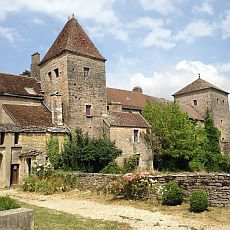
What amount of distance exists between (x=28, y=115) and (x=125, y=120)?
342 inches

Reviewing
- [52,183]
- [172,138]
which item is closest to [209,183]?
[52,183]

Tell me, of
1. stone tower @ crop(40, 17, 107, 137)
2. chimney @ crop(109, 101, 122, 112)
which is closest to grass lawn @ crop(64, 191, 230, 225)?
stone tower @ crop(40, 17, 107, 137)

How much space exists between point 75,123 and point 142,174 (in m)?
13.5

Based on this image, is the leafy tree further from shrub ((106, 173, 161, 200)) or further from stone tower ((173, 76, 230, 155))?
stone tower ((173, 76, 230, 155))

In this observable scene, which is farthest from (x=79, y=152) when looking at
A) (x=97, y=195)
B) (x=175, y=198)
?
(x=175, y=198)

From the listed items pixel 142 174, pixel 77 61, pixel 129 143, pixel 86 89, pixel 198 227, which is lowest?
pixel 198 227

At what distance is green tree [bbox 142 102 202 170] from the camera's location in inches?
1184

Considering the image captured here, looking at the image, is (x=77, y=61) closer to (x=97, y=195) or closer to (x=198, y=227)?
(x=97, y=195)

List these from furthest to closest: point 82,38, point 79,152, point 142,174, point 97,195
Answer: point 82,38, point 79,152, point 97,195, point 142,174

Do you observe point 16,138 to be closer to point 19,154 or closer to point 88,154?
point 19,154

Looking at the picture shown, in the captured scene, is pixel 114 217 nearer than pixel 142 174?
Yes

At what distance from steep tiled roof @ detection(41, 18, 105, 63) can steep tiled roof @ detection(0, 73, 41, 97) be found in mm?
2574

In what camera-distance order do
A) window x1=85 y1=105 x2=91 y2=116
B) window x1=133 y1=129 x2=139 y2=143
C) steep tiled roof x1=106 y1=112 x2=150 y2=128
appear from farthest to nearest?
window x1=133 y1=129 x2=139 y2=143
steep tiled roof x1=106 y1=112 x2=150 y2=128
window x1=85 y1=105 x2=91 y2=116

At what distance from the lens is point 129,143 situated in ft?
91.3
